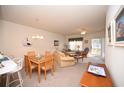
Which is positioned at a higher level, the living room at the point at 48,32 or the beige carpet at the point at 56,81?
the living room at the point at 48,32

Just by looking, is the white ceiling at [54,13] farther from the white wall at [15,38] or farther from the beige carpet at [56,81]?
the beige carpet at [56,81]

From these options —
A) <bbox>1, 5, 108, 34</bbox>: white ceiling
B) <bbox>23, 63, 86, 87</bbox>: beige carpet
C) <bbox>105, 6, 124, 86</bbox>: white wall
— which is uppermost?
<bbox>1, 5, 108, 34</bbox>: white ceiling

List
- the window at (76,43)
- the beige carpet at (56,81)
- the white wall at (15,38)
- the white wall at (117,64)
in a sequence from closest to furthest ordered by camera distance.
A: the white wall at (117,64), the beige carpet at (56,81), the white wall at (15,38), the window at (76,43)

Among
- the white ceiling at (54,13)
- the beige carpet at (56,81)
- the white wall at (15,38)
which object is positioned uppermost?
the white ceiling at (54,13)

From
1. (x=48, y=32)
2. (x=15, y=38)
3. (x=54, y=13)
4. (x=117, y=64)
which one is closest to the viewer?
(x=117, y=64)

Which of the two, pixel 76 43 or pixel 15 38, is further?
pixel 76 43

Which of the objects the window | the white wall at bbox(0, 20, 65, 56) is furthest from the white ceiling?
the window

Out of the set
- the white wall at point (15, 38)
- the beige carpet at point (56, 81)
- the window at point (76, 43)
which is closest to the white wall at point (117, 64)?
the beige carpet at point (56, 81)

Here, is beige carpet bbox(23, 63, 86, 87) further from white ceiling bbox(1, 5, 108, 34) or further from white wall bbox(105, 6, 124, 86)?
white ceiling bbox(1, 5, 108, 34)

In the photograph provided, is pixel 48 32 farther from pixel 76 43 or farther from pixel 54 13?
pixel 54 13

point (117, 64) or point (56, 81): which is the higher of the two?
point (117, 64)

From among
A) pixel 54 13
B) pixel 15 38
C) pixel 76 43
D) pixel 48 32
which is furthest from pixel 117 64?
pixel 76 43

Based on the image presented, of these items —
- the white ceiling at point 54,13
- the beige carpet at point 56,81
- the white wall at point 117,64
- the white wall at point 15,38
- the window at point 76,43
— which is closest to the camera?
the white wall at point 117,64

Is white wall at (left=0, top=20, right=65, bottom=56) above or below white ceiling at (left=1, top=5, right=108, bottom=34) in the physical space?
below
